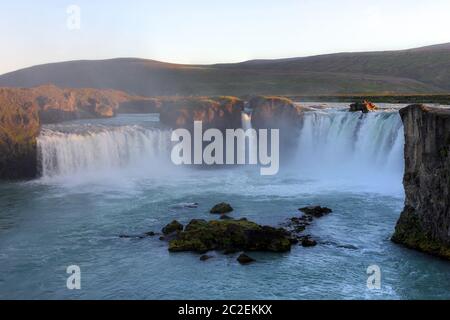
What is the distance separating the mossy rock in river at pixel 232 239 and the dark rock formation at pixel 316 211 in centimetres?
514

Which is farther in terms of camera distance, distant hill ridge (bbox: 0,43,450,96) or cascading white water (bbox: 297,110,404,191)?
distant hill ridge (bbox: 0,43,450,96)

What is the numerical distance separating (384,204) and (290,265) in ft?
45.0

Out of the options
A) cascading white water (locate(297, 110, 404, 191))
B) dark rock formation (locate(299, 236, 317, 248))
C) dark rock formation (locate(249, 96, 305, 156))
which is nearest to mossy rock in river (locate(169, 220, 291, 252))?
dark rock formation (locate(299, 236, 317, 248))

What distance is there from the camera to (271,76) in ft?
517

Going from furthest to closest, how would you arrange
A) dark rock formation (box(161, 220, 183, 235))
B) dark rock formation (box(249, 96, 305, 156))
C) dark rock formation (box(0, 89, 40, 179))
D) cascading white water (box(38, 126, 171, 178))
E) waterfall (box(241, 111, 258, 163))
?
1. waterfall (box(241, 111, 258, 163))
2. dark rock formation (box(249, 96, 305, 156))
3. cascading white water (box(38, 126, 171, 178))
4. dark rock formation (box(0, 89, 40, 179))
5. dark rock formation (box(161, 220, 183, 235))

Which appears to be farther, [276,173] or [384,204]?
[276,173]

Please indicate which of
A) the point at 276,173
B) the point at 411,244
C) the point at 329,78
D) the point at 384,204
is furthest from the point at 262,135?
the point at 329,78

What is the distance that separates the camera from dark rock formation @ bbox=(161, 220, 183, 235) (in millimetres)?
28891

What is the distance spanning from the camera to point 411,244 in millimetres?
25812

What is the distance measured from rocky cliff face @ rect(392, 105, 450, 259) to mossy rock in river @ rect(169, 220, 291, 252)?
20.9 feet

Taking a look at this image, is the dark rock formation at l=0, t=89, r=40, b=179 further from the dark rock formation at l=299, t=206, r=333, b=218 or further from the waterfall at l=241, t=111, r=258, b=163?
the dark rock formation at l=299, t=206, r=333, b=218

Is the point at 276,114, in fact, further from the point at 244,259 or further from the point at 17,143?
the point at 244,259

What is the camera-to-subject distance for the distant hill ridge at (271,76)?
131250 mm

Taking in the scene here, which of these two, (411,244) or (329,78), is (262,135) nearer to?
(411,244)
